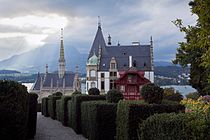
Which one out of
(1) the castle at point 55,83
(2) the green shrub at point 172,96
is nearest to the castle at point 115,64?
(1) the castle at point 55,83

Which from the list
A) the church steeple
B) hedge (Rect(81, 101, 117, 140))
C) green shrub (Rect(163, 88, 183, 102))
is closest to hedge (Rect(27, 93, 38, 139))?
hedge (Rect(81, 101, 117, 140))

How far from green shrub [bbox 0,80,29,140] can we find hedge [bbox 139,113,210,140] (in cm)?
618

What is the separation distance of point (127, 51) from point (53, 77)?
3019 centimetres

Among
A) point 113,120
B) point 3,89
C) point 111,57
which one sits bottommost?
point 113,120

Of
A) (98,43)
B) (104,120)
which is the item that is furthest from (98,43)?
(104,120)

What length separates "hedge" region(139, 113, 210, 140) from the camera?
6.50 meters

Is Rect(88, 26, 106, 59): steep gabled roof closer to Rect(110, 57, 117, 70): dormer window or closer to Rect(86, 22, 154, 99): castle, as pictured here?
Rect(86, 22, 154, 99): castle

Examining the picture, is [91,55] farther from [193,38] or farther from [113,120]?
[193,38]

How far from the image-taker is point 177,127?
23.4ft

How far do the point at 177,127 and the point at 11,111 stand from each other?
25.0ft

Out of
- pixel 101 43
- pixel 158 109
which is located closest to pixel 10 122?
pixel 158 109

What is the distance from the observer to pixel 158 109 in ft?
39.3

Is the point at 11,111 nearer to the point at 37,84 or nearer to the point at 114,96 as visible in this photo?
the point at 114,96

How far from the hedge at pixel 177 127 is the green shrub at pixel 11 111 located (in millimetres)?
6179
